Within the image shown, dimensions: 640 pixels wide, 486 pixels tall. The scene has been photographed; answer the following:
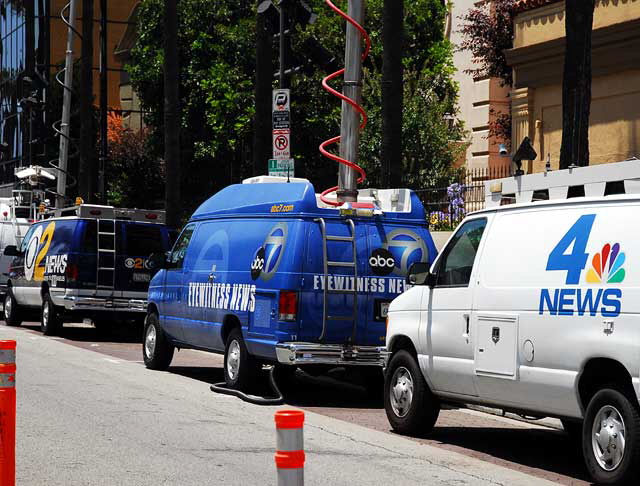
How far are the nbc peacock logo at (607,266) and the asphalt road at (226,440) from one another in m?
1.71

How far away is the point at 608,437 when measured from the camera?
9.75 metres

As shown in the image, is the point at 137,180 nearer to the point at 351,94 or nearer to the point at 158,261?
the point at 158,261

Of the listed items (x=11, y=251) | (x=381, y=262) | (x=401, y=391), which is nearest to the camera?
(x=401, y=391)

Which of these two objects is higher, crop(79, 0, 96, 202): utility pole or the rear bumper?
crop(79, 0, 96, 202): utility pole

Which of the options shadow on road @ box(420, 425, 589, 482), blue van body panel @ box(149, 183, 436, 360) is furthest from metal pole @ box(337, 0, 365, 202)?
shadow on road @ box(420, 425, 589, 482)

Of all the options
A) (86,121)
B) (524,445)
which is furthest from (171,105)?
(524,445)

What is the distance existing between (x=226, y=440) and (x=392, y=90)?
1106 cm

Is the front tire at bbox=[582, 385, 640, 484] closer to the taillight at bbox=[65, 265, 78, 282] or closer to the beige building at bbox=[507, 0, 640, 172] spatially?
the beige building at bbox=[507, 0, 640, 172]

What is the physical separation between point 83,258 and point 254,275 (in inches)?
403

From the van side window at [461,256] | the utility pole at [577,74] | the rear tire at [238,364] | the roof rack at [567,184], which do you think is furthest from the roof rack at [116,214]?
the roof rack at [567,184]

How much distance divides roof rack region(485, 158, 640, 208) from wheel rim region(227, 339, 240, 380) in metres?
4.80

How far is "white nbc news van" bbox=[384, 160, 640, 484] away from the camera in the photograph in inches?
384

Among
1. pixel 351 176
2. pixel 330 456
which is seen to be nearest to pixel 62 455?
pixel 330 456

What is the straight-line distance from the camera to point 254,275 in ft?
51.2
